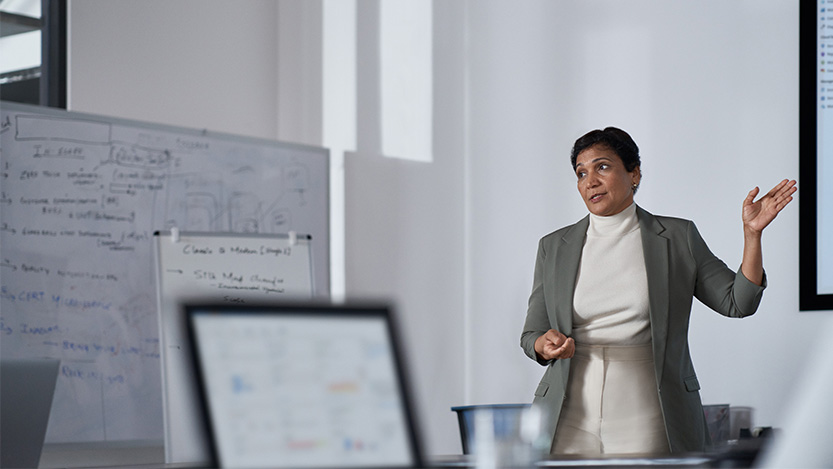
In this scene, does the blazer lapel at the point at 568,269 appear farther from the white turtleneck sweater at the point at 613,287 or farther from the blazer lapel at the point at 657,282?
the blazer lapel at the point at 657,282

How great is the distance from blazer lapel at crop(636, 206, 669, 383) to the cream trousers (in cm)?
4

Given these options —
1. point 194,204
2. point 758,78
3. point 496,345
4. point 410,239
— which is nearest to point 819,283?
point 758,78

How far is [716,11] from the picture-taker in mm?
3217

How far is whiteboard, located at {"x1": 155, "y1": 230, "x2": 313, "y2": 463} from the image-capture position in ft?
9.46

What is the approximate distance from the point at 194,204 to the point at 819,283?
2301 millimetres

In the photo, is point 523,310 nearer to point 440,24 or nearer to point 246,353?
point 440,24

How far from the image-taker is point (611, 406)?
223 cm

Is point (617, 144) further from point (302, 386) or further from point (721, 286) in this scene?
point (302, 386)

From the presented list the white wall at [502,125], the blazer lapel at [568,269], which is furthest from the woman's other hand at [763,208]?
the white wall at [502,125]

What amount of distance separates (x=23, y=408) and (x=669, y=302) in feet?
5.47

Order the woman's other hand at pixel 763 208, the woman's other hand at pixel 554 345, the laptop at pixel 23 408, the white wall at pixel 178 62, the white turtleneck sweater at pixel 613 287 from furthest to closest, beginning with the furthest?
the white wall at pixel 178 62
the white turtleneck sweater at pixel 613 287
the woman's other hand at pixel 763 208
the woman's other hand at pixel 554 345
the laptop at pixel 23 408

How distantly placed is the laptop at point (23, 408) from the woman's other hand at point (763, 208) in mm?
1722

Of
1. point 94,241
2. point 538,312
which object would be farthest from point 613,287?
point 94,241

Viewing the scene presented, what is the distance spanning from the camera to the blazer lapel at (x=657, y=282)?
227 centimetres
